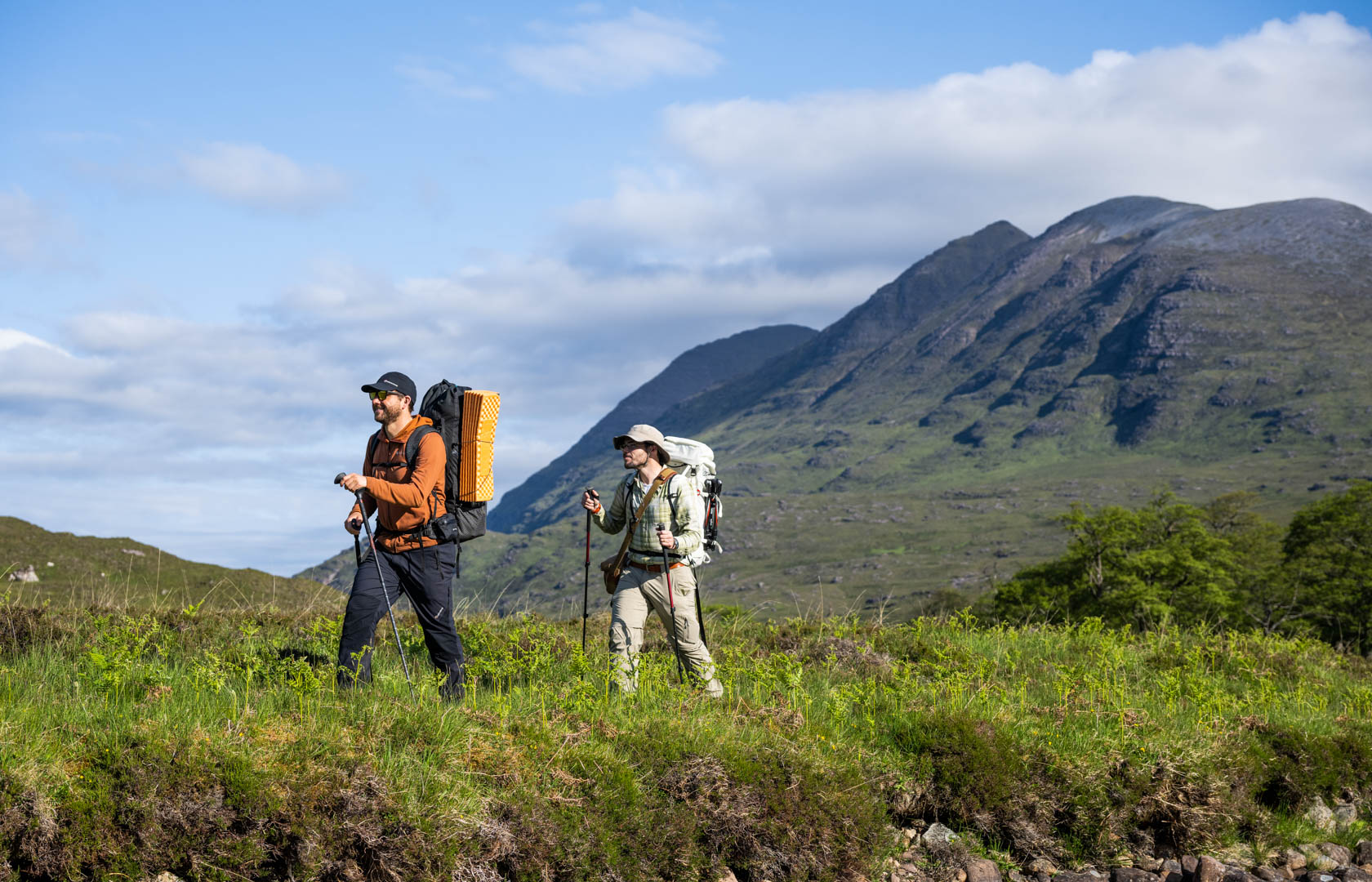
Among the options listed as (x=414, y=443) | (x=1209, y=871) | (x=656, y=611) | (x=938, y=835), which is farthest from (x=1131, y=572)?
(x=414, y=443)

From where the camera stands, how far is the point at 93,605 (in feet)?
40.0

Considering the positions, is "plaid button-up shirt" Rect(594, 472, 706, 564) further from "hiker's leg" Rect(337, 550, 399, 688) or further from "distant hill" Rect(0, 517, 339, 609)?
"distant hill" Rect(0, 517, 339, 609)

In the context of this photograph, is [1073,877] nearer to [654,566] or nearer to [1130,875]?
[1130,875]

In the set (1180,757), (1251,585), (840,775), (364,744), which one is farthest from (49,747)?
(1251,585)

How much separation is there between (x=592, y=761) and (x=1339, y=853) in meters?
6.34

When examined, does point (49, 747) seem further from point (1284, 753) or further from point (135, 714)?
point (1284, 753)

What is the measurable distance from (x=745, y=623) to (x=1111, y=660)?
184 inches

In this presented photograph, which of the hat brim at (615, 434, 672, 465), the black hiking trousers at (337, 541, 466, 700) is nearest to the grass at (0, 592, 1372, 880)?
the black hiking trousers at (337, 541, 466, 700)

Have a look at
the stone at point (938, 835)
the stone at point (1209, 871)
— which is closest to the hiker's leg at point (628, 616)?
the stone at point (938, 835)

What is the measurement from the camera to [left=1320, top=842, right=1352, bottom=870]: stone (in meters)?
8.18

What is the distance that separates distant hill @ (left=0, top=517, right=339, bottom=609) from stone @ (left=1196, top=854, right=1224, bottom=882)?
13830 mm

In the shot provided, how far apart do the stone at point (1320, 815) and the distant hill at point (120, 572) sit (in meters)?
14.3

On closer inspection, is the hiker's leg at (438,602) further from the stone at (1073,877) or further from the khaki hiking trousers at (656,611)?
the stone at (1073,877)

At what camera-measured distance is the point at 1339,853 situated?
27.2ft
